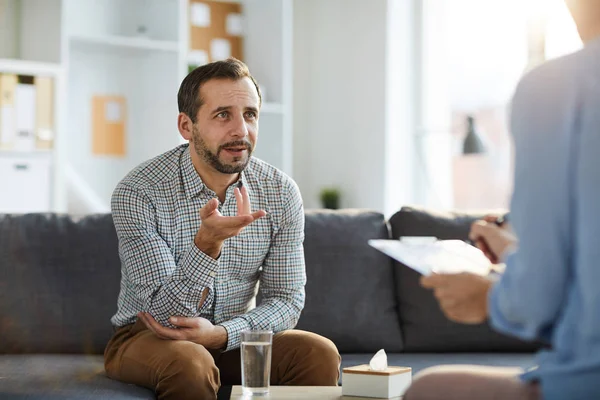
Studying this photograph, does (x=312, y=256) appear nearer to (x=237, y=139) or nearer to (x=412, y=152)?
(x=237, y=139)

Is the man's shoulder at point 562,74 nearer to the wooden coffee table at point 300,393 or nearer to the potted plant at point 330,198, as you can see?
the wooden coffee table at point 300,393

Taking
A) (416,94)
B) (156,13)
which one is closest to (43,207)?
(156,13)

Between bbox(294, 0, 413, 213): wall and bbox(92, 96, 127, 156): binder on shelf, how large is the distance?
1.11m

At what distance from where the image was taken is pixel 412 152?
4.89 m

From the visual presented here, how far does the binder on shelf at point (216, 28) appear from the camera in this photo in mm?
5035

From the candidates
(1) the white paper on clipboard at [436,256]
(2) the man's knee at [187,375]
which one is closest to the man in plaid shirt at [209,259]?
(2) the man's knee at [187,375]

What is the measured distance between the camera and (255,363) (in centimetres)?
165

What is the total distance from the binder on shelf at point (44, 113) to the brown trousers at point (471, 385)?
331 centimetres

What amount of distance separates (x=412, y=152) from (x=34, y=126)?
207cm

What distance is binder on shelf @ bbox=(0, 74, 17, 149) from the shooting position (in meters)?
4.00

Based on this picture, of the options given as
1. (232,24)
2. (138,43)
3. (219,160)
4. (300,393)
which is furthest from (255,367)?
(232,24)

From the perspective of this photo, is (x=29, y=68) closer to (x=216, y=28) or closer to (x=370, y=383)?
(x=216, y=28)

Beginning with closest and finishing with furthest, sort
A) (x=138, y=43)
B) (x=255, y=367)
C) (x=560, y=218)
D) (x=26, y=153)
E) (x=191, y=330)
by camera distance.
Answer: (x=560, y=218) < (x=255, y=367) < (x=191, y=330) < (x=26, y=153) < (x=138, y=43)

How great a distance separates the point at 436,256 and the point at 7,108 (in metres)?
3.08
